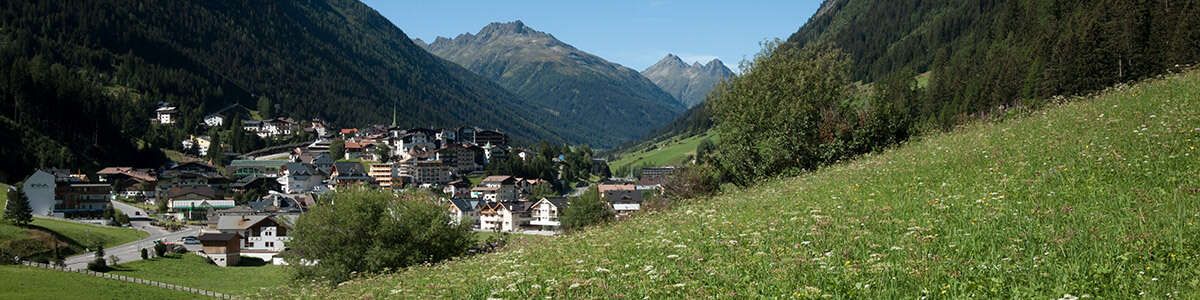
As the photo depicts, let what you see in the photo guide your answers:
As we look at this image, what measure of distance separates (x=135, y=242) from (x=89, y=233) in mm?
4204

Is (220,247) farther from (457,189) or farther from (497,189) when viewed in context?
(457,189)

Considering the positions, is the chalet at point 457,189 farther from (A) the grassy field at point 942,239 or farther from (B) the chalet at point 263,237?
(A) the grassy field at point 942,239

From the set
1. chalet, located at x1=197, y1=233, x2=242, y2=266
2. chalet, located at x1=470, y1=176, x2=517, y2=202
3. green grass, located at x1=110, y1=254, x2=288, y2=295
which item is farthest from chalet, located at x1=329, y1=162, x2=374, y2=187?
green grass, located at x1=110, y1=254, x2=288, y2=295

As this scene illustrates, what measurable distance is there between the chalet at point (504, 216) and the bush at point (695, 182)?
92107mm

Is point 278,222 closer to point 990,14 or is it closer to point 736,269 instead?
point 736,269

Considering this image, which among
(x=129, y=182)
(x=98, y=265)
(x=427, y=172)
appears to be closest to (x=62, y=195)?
(x=129, y=182)

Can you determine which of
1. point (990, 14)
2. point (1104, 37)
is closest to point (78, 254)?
point (1104, 37)

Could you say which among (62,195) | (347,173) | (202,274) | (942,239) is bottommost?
(202,274)

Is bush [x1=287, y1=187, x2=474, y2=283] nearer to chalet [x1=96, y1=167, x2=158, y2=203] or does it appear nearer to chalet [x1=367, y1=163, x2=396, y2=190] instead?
chalet [x1=96, y1=167, x2=158, y2=203]

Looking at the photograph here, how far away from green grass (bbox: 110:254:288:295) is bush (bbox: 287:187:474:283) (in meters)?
19.0

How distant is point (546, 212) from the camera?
12556 cm

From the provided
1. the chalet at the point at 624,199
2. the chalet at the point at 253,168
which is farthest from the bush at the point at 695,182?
the chalet at the point at 253,168

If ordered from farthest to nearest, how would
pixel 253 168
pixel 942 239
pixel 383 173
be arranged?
pixel 383 173 < pixel 253 168 < pixel 942 239

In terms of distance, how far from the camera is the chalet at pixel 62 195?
101 m
